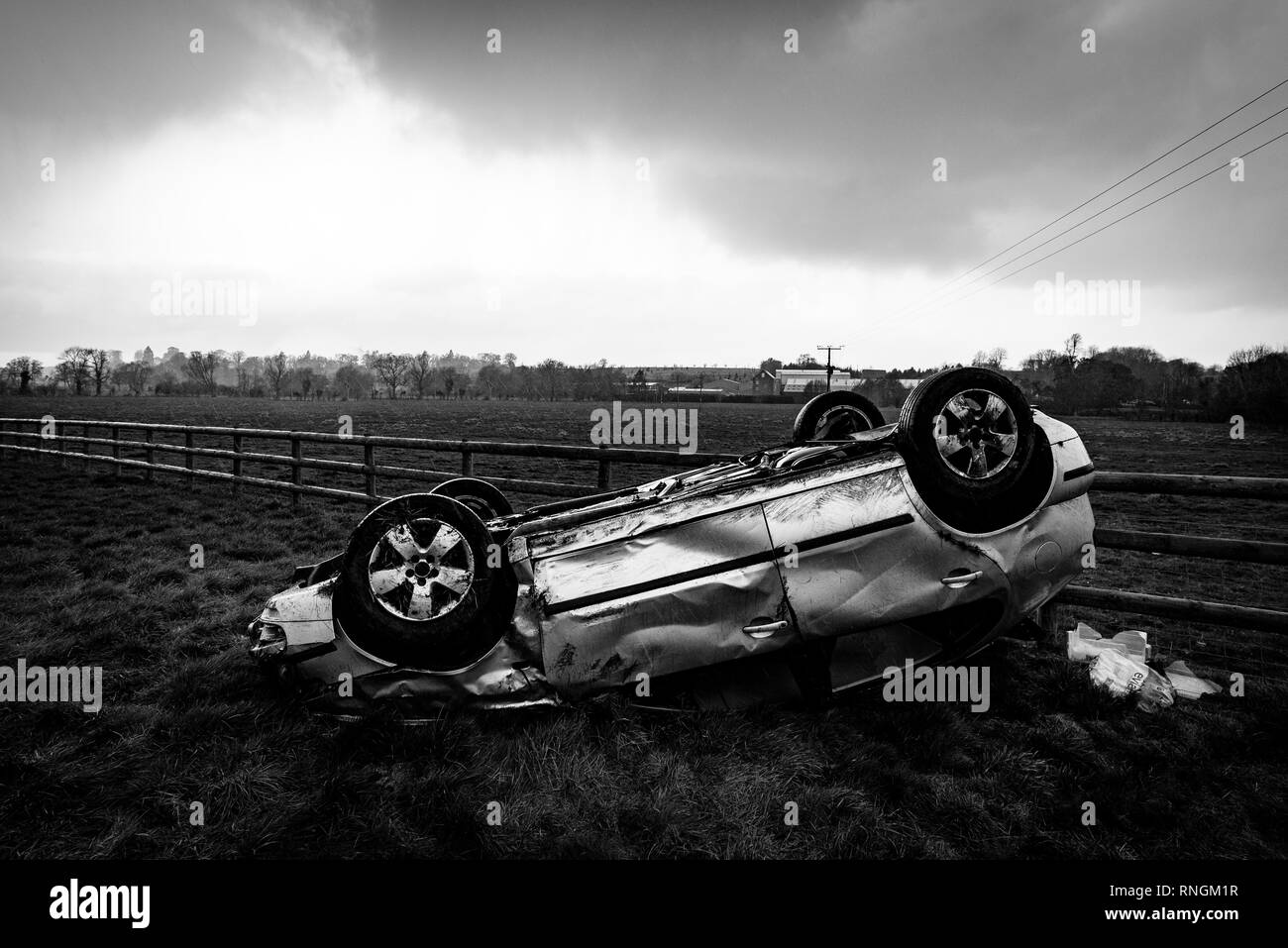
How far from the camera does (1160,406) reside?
5509 cm

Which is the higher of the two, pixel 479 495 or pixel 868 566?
pixel 479 495

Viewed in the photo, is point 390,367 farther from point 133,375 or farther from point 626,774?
point 626,774

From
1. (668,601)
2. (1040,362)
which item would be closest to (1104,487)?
(668,601)

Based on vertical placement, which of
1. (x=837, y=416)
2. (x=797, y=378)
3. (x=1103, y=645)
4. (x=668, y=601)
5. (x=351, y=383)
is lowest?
(x=1103, y=645)

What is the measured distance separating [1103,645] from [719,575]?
109 inches

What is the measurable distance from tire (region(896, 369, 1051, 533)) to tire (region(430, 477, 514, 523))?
2.74 metres

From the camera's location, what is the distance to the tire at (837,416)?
14.5 feet

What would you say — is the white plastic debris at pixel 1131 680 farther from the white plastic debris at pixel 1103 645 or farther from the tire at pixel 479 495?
the tire at pixel 479 495

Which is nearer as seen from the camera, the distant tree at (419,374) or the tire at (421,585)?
the tire at (421,585)

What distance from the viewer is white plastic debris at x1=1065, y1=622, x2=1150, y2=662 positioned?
3799 mm

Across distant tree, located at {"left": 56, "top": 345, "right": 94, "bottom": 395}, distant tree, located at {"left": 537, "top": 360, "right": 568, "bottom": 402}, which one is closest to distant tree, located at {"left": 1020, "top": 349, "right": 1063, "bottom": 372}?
distant tree, located at {"left": 537, "top": 360, "right": 568, "bottom": 402}

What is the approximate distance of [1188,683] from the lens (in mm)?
3631

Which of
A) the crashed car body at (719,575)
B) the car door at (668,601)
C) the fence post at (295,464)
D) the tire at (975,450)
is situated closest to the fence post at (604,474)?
the crashed car body at (719,575)
